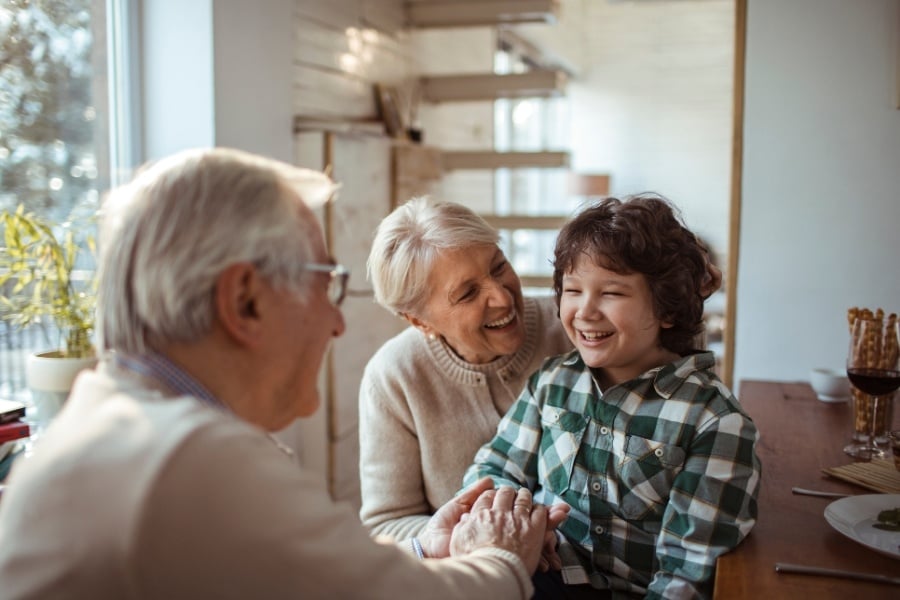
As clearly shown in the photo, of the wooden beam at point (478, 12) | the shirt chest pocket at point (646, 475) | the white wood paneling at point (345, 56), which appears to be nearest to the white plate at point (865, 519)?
the shirt chest pocket at point (646, 475)

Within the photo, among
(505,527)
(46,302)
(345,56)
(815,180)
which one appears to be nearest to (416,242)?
(505,527)

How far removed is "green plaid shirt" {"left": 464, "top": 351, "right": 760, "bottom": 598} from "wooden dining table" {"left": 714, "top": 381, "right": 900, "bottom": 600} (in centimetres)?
7

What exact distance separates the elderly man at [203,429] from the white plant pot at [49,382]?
127 centimetres

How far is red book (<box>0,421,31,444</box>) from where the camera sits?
1.92 metres

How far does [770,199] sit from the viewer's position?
9.96 ft

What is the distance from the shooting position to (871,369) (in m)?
1.80

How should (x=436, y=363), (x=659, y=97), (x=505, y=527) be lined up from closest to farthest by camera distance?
(x=505, y=527)
(x=436, y=363)
(x=659, y=97)

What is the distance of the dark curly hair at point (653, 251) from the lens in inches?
62.6

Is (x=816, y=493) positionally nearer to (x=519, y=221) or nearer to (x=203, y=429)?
(x=203, y=429)

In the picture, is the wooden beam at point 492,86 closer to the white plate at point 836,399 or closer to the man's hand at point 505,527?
the white plate at point 836,399

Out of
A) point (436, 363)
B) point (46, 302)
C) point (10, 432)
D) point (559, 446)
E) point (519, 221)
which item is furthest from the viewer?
point (519, 221)

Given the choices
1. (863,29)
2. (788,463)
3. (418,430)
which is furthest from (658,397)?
(863,29)

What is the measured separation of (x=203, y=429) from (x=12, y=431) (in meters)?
1.28

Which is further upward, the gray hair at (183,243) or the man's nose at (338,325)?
the gray hair at (183,243)
